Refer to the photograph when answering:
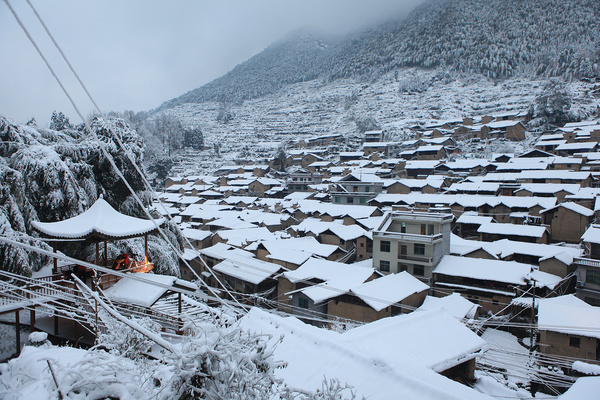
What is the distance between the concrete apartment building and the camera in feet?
70.8

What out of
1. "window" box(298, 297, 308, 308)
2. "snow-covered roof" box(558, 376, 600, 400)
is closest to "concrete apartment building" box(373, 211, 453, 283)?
"window" box(298, 297, 308, 308)

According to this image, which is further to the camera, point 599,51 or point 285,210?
point 599,51

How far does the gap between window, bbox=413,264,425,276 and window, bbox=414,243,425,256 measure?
2.53ft

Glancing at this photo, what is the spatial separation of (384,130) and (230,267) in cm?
5594

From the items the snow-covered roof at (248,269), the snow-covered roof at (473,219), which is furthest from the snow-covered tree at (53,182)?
the snow-covered roof at (473,219)

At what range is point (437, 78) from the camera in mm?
99250

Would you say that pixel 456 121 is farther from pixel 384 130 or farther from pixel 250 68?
pixel 250 68

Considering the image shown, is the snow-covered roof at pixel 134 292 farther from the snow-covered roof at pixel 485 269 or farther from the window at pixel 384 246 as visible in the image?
the snow-covered roof at pixel 485 269

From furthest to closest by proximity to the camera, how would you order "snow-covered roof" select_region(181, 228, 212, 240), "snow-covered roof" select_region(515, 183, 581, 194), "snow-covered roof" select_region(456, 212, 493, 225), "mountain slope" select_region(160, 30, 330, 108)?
"mountain slope" select_region(160, 30, 330, 108) < "snow-covered roof" select_region(515, 183, 581, 194) < "snow-covered roof" select_region(181, 228, 212, 240) < "snow-covered roof" select_region(456, 212, 493, 225)

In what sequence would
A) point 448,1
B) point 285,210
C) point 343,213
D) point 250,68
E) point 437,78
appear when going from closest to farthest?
point 343,213
point 285,210
point 437,78
point 448,1
point 250,68

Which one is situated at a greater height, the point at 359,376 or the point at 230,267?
the point at 359,376

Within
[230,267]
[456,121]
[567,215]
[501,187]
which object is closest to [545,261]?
[567,215]

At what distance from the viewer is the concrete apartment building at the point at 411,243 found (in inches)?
850

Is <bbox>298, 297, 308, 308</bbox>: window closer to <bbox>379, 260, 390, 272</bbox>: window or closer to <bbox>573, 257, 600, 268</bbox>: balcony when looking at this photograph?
<bbox>379, 260, 390, 272</bbox>: window
